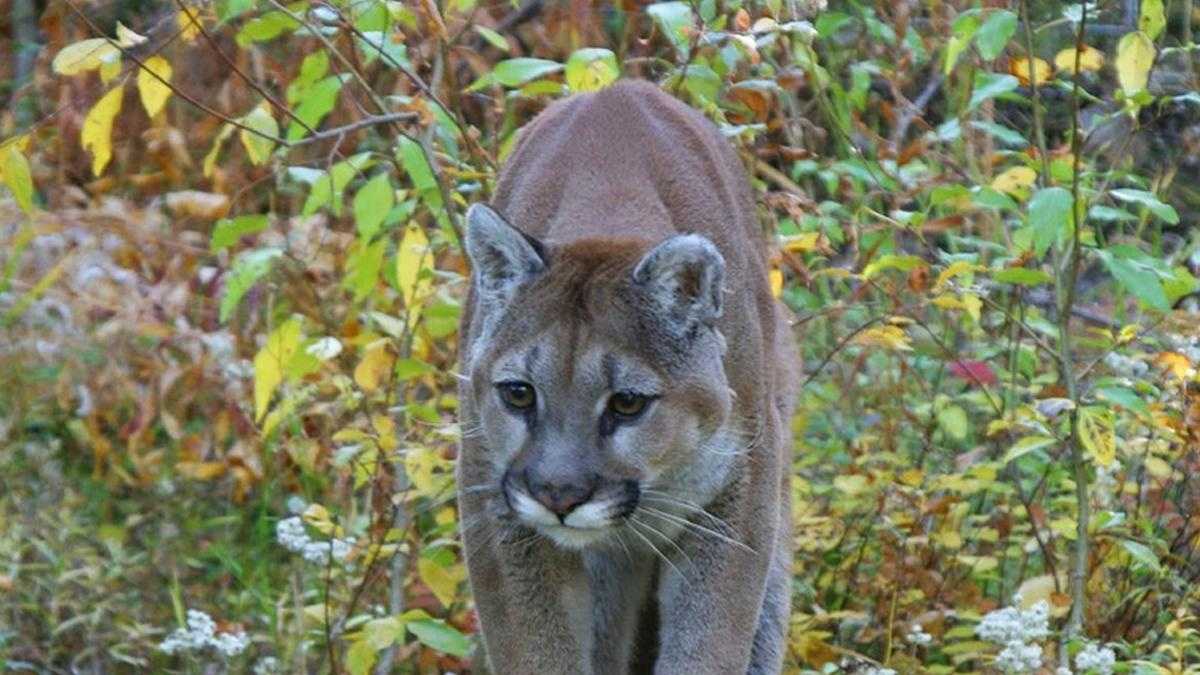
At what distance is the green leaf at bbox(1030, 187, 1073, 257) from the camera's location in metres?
6.36

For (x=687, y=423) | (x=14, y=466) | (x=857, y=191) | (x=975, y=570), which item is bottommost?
(x=14, y=466)

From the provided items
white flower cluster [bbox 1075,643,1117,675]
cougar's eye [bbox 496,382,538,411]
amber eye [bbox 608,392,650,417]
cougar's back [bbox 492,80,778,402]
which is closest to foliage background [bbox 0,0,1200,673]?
white flower cluster [bbox 1075,643,1117,675]

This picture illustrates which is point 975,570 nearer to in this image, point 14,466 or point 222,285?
point 222,285

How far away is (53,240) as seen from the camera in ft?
36.9

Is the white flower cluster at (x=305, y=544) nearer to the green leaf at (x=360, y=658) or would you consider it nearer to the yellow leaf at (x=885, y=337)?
the green leaf at (x=360, y=658)

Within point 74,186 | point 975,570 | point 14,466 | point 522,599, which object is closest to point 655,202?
point 522,599

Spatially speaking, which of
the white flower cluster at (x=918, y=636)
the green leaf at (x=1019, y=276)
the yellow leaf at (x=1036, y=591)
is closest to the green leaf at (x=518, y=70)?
the green leaf at (x=1019, y=276)

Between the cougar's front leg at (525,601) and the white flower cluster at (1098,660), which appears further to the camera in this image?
the white flower cluster at (1098,660)

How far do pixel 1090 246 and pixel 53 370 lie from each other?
18.9 feet

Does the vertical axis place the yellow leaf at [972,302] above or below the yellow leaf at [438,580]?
above

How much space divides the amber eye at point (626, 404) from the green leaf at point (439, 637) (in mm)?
1329

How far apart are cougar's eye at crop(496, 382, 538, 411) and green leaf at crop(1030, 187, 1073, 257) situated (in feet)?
5.31

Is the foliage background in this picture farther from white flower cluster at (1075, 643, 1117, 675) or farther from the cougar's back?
the cougar's back

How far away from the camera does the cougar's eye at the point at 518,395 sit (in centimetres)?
594
